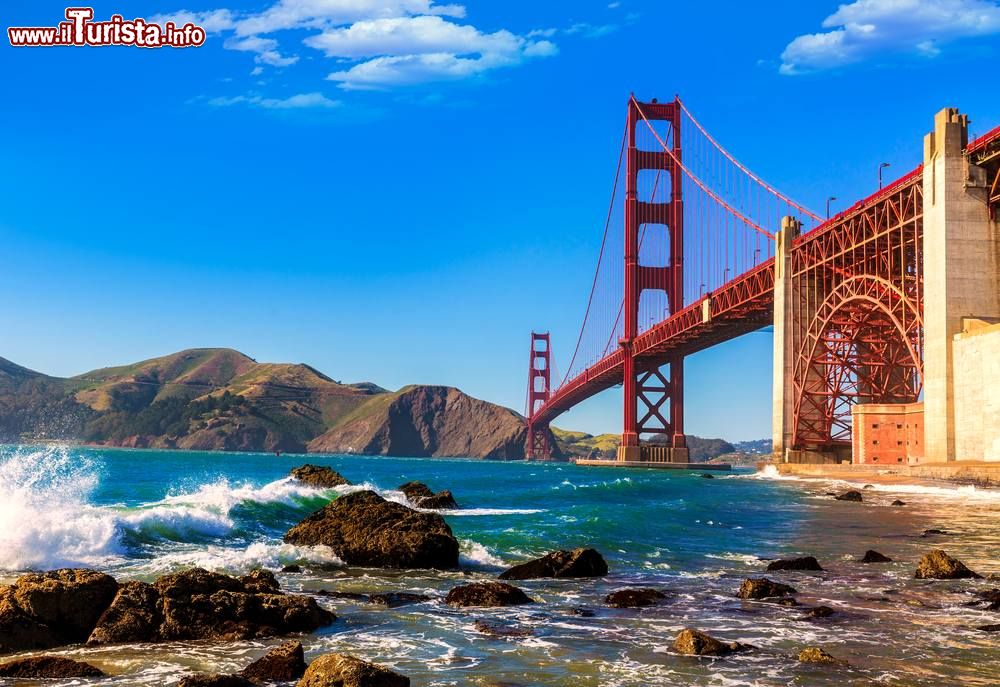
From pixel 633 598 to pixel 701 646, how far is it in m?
2.89

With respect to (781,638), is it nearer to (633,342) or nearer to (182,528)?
(182,528)

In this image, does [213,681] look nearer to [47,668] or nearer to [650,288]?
[47,668]

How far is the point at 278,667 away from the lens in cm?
762

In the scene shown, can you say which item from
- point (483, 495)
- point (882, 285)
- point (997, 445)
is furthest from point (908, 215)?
point (483, 495)

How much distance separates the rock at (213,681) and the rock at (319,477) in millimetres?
25363

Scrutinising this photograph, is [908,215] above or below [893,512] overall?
above

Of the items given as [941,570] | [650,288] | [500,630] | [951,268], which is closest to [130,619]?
[500,630]

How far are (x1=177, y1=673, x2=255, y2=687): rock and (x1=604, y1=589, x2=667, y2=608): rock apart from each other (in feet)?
16.9

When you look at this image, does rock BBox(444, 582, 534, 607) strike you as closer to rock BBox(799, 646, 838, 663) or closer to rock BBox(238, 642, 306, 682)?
rock BBox(238, 642, 306, 682)

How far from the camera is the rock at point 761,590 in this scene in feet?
38.8

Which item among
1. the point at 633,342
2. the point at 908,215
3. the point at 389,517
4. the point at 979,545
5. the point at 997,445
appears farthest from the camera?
the point at 633,342

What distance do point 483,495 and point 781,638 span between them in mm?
31616

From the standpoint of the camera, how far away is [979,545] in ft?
58.1

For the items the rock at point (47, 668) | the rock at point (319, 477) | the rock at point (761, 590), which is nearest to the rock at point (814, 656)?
the rock at point (761, 590)
